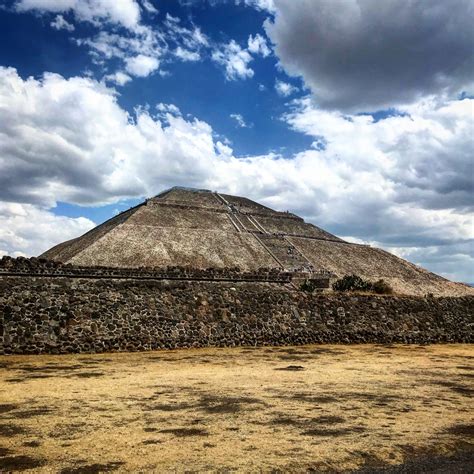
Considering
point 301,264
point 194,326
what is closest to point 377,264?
point 301,264

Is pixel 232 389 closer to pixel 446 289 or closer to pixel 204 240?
pixel 204 240

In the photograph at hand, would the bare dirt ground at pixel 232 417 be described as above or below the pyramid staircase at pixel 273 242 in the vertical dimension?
below

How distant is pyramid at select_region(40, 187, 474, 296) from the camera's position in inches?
1391

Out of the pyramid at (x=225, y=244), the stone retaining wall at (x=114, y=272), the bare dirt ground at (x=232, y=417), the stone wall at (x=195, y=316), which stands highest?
the pyramid at (x=225, y=244)

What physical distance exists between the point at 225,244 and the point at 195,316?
72.1 feet

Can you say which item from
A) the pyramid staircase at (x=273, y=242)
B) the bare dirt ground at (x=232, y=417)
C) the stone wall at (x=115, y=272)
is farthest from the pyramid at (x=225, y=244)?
the bare dirt ground at (x=232, y=417)

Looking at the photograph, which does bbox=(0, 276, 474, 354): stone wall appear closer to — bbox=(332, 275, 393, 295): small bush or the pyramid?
bbox=(332, 275, 393, 295): small bush

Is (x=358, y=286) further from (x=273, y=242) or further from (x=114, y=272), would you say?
(x=114, y=272)

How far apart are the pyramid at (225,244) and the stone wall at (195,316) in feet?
44.8

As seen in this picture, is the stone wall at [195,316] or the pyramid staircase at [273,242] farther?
the pyramid staircase at [273,242]

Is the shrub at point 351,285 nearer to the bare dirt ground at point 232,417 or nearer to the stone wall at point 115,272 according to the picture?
the stone wall at point 115,272

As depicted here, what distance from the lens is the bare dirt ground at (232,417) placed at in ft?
19.4

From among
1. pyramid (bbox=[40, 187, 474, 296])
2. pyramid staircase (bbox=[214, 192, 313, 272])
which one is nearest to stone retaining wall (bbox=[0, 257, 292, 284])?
pyramid (bbox=[40, 187, 474, 296])

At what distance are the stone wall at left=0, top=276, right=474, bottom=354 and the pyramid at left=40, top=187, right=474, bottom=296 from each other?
13663 mm
